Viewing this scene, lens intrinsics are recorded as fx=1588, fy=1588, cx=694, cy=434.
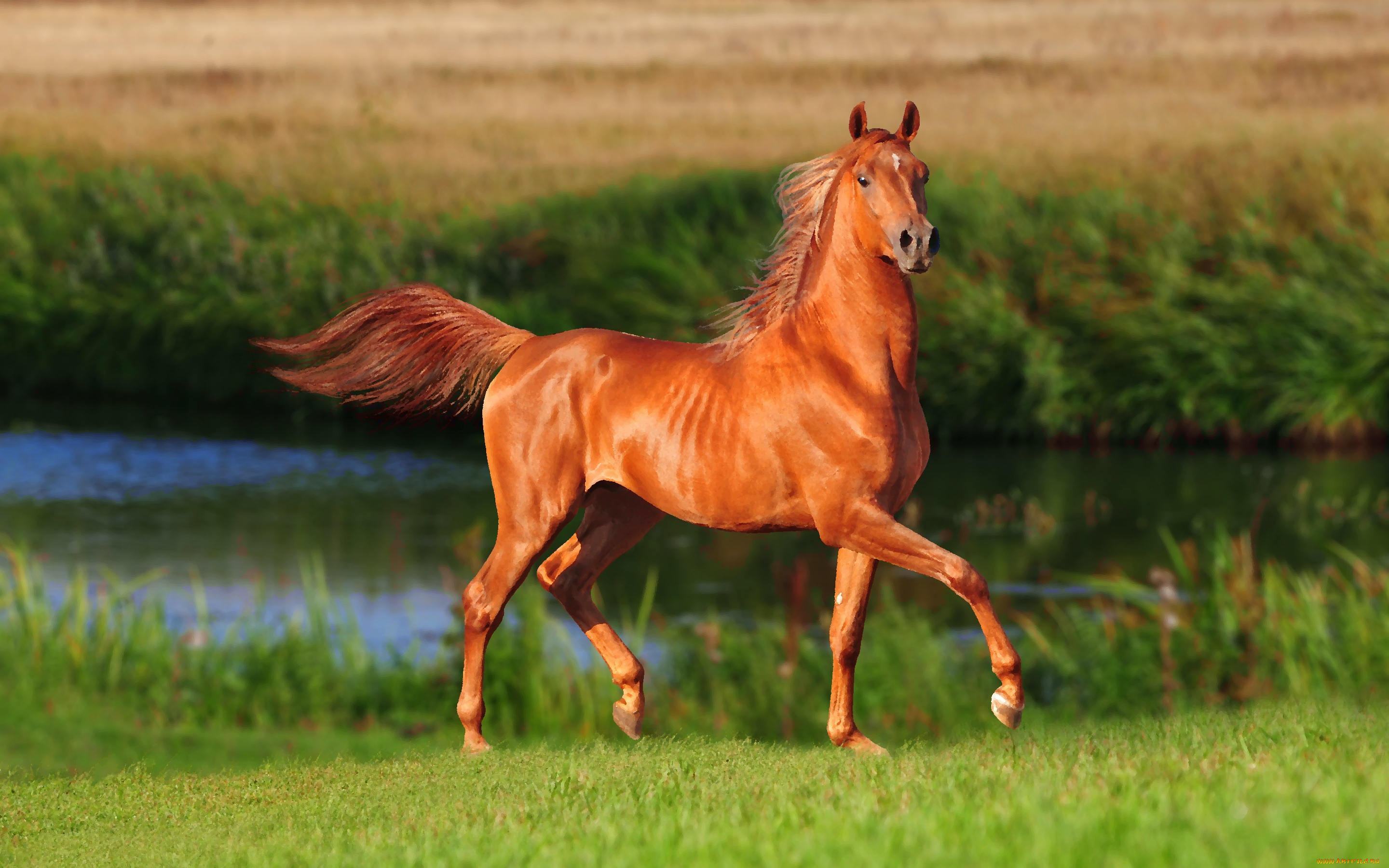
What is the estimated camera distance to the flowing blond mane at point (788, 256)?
5.12 meters

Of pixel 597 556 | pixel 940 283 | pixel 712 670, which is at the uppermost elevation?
pixel 597 556

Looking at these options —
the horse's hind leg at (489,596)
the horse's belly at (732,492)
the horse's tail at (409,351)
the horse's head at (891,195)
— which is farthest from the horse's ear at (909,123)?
the horse's hind leg at (489,596)

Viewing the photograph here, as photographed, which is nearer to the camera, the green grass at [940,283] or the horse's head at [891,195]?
the horse's head at [891,195]

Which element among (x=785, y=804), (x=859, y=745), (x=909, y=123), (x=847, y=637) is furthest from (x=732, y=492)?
(x=909, y=123)

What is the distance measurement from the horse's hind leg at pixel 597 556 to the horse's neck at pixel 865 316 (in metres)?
1.01

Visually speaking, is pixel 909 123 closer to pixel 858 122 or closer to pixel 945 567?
pixel 858 122

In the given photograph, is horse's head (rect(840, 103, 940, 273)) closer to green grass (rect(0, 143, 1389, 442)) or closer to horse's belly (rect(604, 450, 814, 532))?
horse's belly (rect(604, 450, 814, 532))

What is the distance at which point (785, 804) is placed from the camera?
4.16 metres

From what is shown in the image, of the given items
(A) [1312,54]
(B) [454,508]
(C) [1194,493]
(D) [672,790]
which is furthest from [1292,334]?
→ (D) [672,790]

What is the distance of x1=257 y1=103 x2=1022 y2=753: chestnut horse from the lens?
480 centimetres

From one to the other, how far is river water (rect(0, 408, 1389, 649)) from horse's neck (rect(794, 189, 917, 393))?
16.3ft

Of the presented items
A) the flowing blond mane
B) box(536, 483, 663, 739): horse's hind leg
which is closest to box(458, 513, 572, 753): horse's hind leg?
box(536, 483, 663, 739): horse's hind leg

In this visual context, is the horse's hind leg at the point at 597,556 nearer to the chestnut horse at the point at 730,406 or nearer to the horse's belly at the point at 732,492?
the chestnut horse at the point at 730,406

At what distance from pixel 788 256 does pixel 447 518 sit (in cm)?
849
